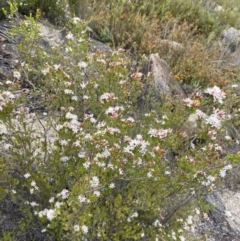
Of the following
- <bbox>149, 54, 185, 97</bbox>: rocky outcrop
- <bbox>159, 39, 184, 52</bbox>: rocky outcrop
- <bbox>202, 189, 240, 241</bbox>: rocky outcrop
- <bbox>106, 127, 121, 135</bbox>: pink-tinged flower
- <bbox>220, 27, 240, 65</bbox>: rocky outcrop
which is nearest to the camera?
<bbox>106, 127, 121, 135</bbox>: pink-tinged flower

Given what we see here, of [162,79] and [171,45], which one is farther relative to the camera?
[171,45]

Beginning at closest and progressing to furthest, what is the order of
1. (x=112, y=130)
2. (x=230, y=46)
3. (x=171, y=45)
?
(x=112, y=130), (x=171, y=45), (x=230, y=46)

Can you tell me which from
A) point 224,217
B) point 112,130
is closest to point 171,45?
point 224,217

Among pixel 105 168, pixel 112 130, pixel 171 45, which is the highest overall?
pixel 112 130

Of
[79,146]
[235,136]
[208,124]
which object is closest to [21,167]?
[79,146]

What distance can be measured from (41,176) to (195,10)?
6.03 m

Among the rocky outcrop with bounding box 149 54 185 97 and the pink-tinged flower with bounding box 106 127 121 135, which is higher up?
the pink-tinged flower with bounding box 106 127 121 135

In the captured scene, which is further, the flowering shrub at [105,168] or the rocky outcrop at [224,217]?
the rocky outcrop at [224,217]

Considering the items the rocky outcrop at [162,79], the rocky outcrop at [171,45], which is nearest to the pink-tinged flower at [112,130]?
the rocky outcrop at [162,79]

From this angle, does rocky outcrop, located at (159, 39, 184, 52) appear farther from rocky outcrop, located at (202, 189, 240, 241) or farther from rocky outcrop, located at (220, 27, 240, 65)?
rocky outcrop, located at (202, 189, 240, 241)

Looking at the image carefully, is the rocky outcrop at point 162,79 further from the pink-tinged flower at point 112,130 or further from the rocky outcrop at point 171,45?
the pink-tinged flower at point 112,130

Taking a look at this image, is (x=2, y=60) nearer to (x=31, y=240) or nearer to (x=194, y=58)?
(x=31, y=240)

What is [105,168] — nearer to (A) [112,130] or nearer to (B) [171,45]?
(A) [112,130]

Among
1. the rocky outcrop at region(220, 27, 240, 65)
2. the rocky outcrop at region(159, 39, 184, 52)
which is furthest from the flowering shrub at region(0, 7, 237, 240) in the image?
the rocky outcrop at region(220, 27, 240, 65)
